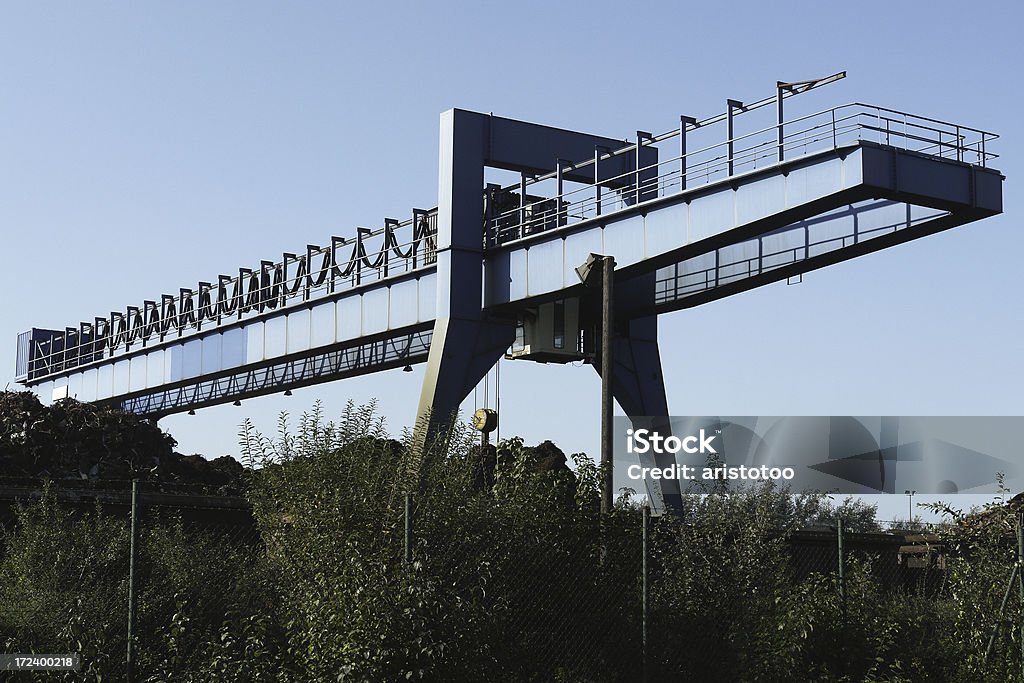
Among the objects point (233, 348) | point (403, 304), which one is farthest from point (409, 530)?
point (233, 348)

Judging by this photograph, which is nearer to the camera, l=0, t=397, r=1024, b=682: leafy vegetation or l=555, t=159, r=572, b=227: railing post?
l=0, t=397, r=1024, b=682: leafy vegetation

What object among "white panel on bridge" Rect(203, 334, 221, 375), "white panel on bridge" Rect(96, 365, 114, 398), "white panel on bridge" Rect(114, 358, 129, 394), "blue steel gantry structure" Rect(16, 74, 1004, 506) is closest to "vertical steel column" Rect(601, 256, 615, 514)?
"blue steel gantry structure" Rect(16, 74, 1004, 506)

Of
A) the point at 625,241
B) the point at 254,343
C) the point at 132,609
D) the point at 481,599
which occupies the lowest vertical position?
the point at 132,609

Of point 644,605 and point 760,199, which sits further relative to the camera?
point 760,199

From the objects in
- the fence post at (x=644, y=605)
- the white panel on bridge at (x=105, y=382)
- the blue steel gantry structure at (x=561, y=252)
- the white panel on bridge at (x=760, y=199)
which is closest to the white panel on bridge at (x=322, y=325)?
the blue steel gantry structure at (x=561, y=252)

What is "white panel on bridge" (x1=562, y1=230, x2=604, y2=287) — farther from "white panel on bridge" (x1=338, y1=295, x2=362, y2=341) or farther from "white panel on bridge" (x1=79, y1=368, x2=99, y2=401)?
"white panel on bridge" (x1=79, y1=368, x2=99, y2=401)

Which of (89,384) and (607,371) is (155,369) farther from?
(607,371)

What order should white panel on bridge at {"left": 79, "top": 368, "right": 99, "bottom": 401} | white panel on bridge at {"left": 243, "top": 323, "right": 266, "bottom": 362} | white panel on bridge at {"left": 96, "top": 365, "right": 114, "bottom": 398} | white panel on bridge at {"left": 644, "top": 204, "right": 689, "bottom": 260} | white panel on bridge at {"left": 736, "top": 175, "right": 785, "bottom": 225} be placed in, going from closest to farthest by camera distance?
white panel on bridge at {"left": 736, "top": 175, "right": 785, "bottom": 225} → white panel on bridge at {"left": 644, "top": 204, "right": 689, "bottom": 260} → white panel on bridge at {"left": 243, "top": 323, "right": 266, "bottom": 362} → white panel on bridge at {"left": 96, "top": 365, "right": 114, "bottom": 398} → white panel on bridge at {"left": 79, "top": 368, "right": 99, "bottom": 401}

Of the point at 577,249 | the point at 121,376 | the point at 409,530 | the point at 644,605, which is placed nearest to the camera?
the point at 409,530

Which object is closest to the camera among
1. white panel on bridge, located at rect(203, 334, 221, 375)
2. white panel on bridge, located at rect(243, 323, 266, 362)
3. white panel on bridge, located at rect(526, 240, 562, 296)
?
white panel on bridge, located at rect(526, 240, 562, 296)

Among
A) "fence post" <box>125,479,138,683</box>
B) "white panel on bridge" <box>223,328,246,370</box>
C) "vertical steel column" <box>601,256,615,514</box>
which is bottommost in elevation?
"fence post" <box>125,479,138,683</box>

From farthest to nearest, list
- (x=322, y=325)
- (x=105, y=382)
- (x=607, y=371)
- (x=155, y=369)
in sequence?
(x=105, y=382) < (x=155, y=369) < (x=322, y=325) < (x=607, y=371)

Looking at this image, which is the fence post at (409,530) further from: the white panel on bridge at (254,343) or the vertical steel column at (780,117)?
the white panel on bridge at (254,343)

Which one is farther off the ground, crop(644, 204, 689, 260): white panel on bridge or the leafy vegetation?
crop(644, 204, 689, 260): white panel on bridge
